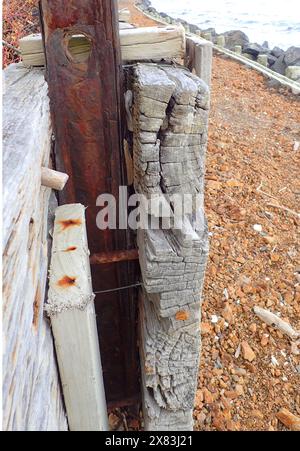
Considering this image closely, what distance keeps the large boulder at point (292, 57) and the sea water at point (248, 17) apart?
680 centimetres

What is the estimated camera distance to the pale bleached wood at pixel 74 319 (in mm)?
1084

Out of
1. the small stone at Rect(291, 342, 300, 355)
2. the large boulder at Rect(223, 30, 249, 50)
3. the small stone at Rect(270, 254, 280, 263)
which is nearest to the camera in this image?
the small stone at Rect(291, 342, 300, 355)

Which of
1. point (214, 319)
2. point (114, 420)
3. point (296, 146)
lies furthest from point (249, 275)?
point (296, 146)

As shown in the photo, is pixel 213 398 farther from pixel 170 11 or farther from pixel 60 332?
pixel 170 11

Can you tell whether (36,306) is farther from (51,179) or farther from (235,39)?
(235,39)

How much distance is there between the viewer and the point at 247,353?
9.26 feet

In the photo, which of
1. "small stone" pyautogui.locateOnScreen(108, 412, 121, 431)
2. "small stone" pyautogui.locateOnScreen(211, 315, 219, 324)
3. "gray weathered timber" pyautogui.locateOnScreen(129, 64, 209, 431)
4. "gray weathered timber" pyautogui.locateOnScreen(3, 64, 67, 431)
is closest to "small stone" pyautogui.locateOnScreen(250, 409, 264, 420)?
"small stone" pyautogui.locateOnScreen(211, 315, 219, 324)

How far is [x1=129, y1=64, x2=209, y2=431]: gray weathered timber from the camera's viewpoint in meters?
1.22

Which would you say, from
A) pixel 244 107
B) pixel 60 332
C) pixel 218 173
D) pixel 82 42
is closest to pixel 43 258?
pixel 60 332

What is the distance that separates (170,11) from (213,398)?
2656 cm

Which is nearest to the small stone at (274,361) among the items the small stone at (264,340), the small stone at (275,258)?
the small stone at (264,340)

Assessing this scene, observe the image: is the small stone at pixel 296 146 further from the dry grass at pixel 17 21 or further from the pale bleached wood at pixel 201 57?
the pale bleached wood at pixel 201 57

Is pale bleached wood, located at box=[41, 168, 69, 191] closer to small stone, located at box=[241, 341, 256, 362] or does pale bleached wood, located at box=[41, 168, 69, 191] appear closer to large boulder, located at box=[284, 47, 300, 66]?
small stone, located at box=[241, 341, 256, 362]

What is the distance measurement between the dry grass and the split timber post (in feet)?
13.2
